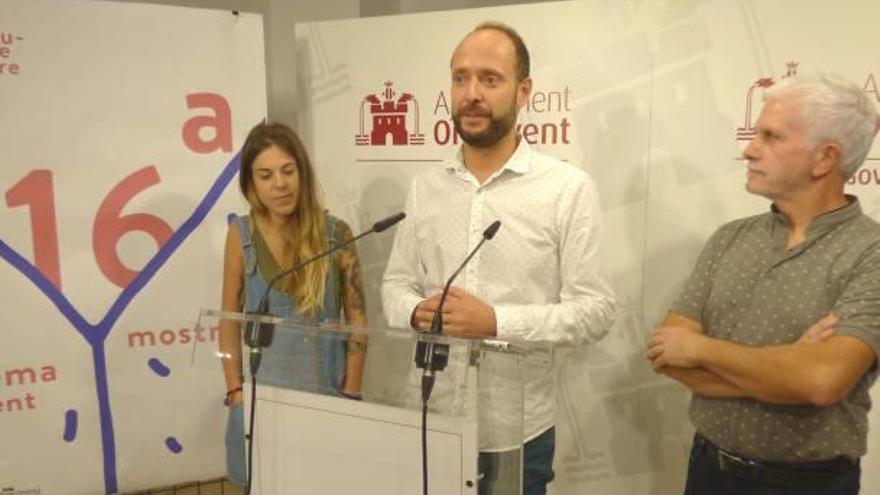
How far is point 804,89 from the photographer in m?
1.40

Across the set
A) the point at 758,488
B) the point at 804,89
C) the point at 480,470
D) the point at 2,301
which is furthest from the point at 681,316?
the point at 2,301

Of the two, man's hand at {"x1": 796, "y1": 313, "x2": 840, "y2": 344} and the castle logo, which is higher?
the castle logo

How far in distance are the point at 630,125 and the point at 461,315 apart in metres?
0.99

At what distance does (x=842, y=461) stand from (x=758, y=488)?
0.17m

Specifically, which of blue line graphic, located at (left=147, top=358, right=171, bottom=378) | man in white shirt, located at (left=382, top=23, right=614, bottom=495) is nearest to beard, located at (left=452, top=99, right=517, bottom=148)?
man in white shirt, located at (left=382, top=23, right=614, bottom=495)

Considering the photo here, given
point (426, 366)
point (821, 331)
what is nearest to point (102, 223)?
point (426, 366)

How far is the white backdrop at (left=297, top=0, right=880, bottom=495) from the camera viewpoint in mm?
1952

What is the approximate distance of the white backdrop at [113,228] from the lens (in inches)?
81.7

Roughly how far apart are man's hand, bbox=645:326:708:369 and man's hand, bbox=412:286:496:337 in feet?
1.17

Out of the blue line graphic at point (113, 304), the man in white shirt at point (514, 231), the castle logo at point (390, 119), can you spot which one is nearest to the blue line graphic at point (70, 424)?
the blue line graphic at point (113, 304)

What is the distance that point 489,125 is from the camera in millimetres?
1675

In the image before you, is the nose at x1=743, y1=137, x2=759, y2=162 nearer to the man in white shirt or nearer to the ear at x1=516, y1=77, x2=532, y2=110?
the man in white shirt

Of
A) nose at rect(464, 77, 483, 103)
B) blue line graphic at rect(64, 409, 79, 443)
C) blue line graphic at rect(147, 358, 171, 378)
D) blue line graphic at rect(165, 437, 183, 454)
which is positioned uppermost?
nose at rect(464, 77, 483, 103)

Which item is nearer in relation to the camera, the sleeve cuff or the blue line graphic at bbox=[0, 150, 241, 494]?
the sleeve cuff
